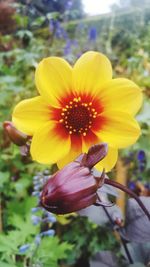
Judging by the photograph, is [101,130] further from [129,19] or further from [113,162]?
[129,19]

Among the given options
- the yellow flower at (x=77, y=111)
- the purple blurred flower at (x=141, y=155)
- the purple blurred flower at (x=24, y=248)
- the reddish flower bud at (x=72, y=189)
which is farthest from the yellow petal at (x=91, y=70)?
the purple blurred flower at (x=141, y=155)

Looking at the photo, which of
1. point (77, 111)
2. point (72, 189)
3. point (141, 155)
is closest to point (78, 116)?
point (77, 111)

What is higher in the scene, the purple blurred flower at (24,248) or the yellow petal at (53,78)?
the yellow petal at (53,78)

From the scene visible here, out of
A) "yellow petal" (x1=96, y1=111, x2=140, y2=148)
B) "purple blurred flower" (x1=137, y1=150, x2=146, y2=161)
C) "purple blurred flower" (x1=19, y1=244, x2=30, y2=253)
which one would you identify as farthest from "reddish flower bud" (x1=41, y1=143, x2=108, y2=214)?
"purple blurred flower" (x1=137, y1=150, x2=146, y2=161)

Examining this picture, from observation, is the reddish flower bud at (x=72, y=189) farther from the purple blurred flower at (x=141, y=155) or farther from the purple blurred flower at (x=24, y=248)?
the purple blurred flower at (x=141, y=155)

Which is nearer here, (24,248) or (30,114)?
(30,114)

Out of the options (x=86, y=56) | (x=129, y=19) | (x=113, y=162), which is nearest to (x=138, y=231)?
(x=113, y=162)

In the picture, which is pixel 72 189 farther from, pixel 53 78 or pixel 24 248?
pixel 24 248
